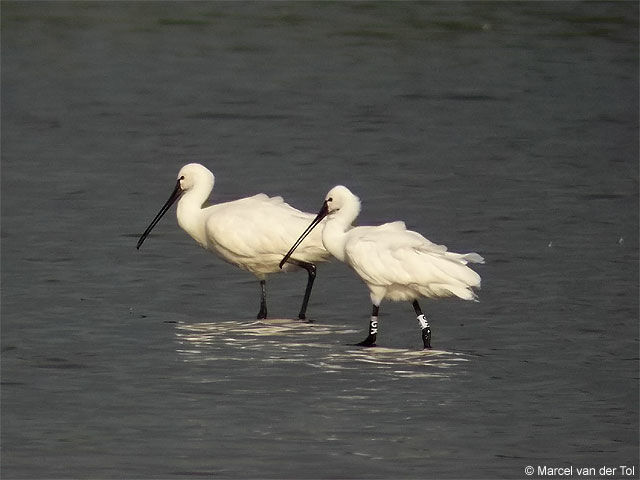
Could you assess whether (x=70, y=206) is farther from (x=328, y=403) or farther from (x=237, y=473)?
(x=237, y=473)

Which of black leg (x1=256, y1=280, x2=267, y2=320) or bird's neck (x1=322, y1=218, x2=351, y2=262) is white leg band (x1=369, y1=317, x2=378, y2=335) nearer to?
bird's neck (x1=322, y1=218, x2=351, y2=262)

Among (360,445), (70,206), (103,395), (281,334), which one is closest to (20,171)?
(70,206)

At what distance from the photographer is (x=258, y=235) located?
39.3 ft

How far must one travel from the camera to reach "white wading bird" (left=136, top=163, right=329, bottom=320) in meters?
12.0

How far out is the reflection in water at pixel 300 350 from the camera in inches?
412

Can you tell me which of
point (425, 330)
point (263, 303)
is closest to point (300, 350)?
point (425, 330)

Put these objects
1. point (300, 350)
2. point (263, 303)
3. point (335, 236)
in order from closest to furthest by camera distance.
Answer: point (300, 350) → point (335, 236) → point (263, 303)

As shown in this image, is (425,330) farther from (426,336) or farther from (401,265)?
(401,265)

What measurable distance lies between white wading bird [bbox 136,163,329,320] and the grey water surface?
0.30 m

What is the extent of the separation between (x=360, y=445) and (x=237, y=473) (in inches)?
30.1

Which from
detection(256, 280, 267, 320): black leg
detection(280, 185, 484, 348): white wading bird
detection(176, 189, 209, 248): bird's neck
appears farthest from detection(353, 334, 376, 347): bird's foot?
detection(176, 189, 209, 248): bird's neck

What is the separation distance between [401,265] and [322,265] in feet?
8.91

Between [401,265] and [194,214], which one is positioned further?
[194,214]

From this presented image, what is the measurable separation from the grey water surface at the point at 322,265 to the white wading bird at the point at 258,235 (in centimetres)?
30
